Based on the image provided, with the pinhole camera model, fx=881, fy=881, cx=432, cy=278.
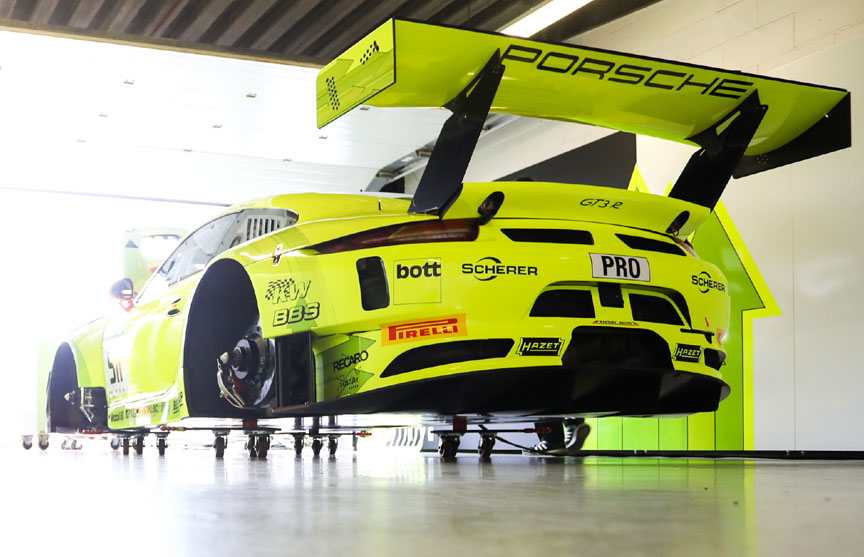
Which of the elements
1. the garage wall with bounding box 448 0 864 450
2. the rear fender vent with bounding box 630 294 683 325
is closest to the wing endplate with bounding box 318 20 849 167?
the rear fender vent with bounding box 630 294 683 325

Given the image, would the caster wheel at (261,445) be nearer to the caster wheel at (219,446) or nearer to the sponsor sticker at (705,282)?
the caster wheel at (219,446)

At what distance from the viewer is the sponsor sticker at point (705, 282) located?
12.0ft

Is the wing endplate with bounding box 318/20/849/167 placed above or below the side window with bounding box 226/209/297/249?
above

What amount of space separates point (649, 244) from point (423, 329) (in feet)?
3.39

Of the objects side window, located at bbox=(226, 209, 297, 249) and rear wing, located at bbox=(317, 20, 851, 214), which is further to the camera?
side window, located at bbox=(226, 209, 297, 249)

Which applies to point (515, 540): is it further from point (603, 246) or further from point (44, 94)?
point (44, 94)

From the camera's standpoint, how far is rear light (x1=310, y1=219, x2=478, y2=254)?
3.33 metres

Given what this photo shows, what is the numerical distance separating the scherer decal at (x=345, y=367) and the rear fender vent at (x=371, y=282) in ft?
0.49

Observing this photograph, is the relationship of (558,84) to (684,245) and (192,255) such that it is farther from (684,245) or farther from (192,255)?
(192,255)

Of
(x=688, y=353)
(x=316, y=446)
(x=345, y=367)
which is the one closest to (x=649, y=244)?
(x=688, y=353)

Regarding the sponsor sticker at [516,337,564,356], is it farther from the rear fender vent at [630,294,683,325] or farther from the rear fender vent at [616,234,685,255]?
the rear fender vent at [616,234,685,255]

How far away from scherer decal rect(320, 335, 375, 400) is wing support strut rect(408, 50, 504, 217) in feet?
1.86

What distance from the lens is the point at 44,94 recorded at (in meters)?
9.46

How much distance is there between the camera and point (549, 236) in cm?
340
